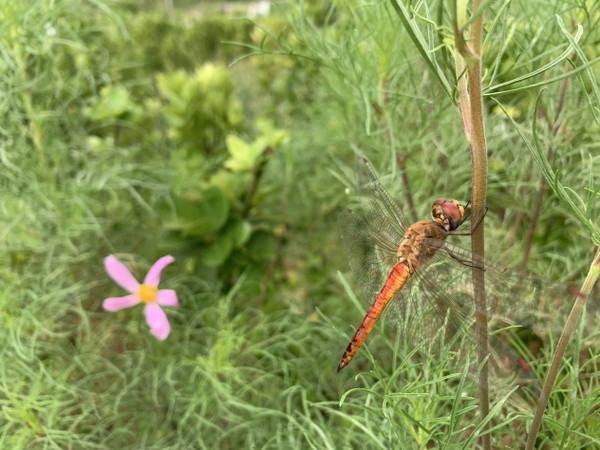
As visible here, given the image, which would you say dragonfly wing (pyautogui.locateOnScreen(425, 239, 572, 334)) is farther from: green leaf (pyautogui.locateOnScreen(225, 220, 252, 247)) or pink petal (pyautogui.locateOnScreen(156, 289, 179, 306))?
green leaf (pyautogui.locateOnScreen(225, 220, 252, 247))

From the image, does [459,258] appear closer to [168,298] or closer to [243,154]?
[168,298]

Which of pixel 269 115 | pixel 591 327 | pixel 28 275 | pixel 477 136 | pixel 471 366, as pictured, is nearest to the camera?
pixel 477 136

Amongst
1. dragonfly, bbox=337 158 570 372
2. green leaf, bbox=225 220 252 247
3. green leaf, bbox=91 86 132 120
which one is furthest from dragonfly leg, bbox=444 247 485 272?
green leaf, bbox=91 86 132 120

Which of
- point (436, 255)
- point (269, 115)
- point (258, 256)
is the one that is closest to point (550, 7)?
point (436, 255)

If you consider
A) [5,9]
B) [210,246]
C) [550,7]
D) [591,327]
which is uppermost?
[550,7]

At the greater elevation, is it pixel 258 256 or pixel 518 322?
pixel 518 322

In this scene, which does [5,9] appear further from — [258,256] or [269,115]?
[269,115]

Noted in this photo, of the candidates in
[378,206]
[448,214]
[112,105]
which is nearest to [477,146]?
[448,214]
